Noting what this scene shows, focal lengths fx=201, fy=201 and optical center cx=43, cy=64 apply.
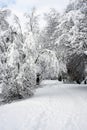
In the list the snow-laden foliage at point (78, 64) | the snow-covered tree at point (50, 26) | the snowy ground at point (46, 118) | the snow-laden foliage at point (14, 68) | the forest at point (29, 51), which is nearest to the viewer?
the snowy ground at point (46, 118)

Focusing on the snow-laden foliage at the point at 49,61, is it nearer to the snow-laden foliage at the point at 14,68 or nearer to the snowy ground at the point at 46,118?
the snow-laden foliage at the point at 14,68

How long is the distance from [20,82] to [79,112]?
4837mm

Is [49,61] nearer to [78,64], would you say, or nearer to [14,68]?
[78,64]

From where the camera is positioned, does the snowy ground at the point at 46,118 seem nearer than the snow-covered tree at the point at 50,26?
Yes

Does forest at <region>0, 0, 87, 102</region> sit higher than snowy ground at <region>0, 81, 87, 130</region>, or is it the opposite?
forest at <region>0, 0, 87, 102</region>

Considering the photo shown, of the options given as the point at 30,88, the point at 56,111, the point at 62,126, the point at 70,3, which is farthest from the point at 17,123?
the point at 70,3

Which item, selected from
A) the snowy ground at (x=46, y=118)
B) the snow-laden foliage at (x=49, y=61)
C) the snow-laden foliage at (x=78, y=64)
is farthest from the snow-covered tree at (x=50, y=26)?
the snowy ground at (x=46, y=118)

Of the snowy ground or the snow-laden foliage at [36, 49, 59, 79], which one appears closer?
the snowy ground

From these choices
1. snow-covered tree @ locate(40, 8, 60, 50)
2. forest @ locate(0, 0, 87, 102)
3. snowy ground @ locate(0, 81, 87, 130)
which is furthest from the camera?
snow-covered tree @ locate(40, 8, 60, 50)

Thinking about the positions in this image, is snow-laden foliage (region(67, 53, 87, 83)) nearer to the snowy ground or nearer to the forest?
the forest

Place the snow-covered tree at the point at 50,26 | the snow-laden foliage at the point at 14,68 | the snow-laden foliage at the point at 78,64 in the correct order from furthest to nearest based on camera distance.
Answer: the snow-covered tree at the point at 50,26
the snow-laden foliage at the point at 78,64
the snow-laden foliage at the point at 14,68

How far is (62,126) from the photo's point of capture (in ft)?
19.7

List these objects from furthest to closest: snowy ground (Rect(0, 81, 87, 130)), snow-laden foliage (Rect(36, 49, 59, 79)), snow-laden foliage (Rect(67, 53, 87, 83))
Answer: snow-laden foliage (Rect(36, 49, 59, 79))
snow-laden foliage (Rect(67, 53, 87, 83))
snowy ground (Rect(0, 81, 87, 130))

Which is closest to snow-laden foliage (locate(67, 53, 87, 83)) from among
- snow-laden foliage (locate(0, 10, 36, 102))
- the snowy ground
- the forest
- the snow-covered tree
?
the forest
